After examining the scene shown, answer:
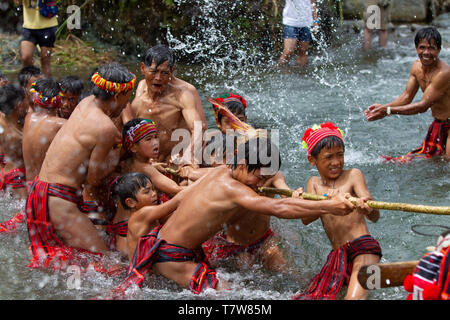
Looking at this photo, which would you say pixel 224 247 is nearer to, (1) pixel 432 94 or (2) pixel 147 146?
(2) pixel 147 146

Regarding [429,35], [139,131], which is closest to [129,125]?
[139,131]

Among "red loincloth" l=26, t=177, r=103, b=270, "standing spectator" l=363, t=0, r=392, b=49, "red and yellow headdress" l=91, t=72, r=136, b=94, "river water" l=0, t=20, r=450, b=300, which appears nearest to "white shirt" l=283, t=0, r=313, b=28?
"river water" l=0, t=20, r=450, b=300

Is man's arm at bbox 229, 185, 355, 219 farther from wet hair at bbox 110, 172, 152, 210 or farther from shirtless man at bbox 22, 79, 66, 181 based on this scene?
shirtless man at bbox 22, 79, 66, 181

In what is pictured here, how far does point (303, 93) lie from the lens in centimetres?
897

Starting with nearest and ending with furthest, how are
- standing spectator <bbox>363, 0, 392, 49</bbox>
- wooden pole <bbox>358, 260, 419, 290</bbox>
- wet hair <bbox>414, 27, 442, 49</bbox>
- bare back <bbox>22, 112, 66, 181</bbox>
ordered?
wooden pole <bbox>358, 260, 419, 290</bbox>, bare back <bbox>22, 112, 66, 181</bbox>, wet hair <bbox>414, 27, 442, 49</bbox>, standing spectator <bbox>363, 0, 392, 49</bbox>

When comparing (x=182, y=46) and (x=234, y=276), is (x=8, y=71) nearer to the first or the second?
(x=182, y=46)

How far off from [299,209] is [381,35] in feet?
27.3

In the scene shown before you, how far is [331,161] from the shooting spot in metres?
4.05

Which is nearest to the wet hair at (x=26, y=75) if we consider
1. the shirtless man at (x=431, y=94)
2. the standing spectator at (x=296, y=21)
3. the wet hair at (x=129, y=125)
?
the wet hair at (x=129, y=125)

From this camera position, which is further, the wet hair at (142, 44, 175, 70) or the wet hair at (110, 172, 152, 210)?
the wet hair at (142, 44, 175, 70)

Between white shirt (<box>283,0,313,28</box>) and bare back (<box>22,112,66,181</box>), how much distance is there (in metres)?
5.42

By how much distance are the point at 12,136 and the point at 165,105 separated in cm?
141

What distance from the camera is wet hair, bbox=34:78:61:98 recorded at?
16.1 feet

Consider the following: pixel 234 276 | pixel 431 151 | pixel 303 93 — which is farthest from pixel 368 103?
pixel 234 276
